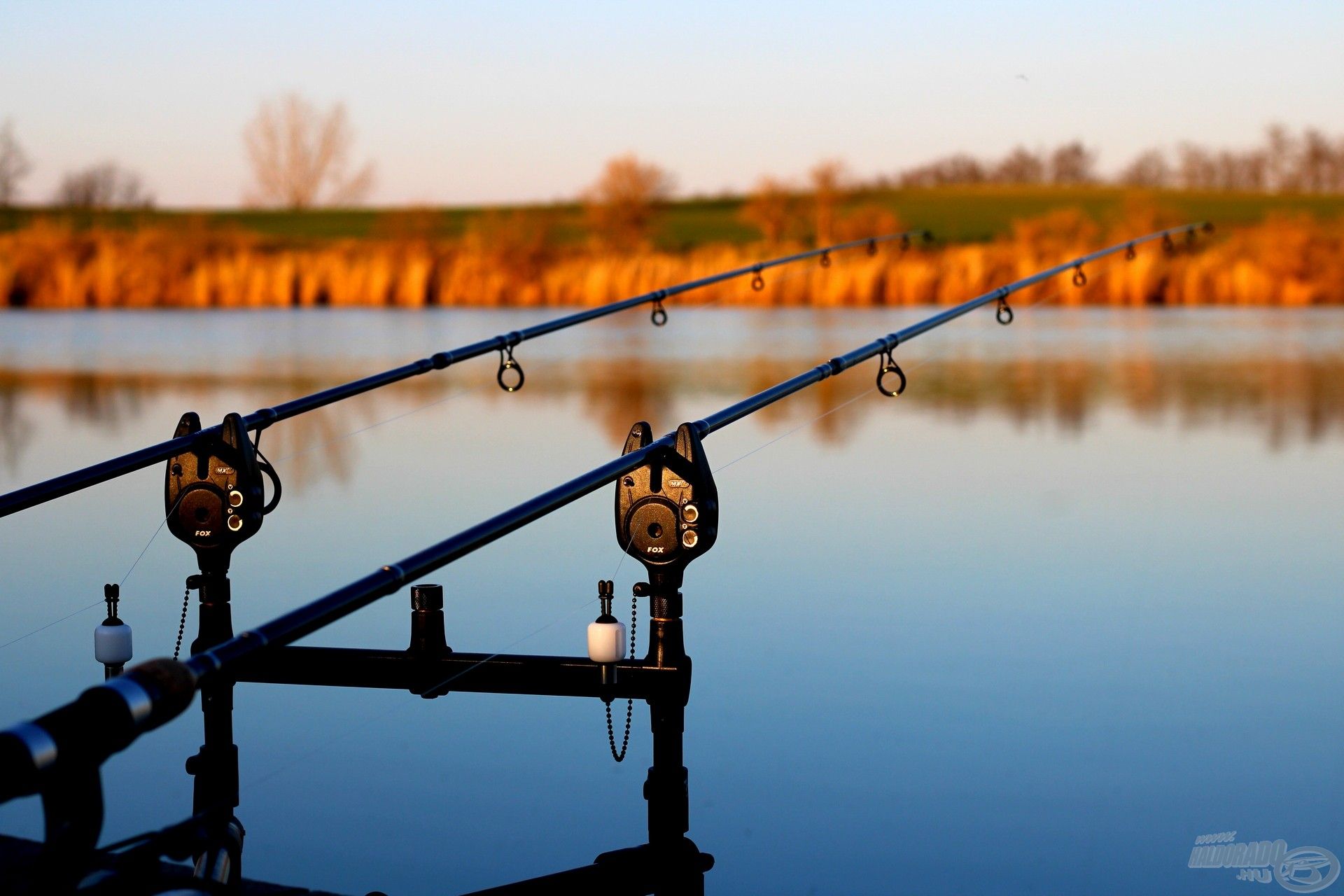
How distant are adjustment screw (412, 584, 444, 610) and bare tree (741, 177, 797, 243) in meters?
34.8

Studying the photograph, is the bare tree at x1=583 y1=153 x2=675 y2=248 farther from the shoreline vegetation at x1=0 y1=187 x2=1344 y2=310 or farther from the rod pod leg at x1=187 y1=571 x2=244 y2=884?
the rod pod leg at x1=187 y1=571 x2=244 y2=884

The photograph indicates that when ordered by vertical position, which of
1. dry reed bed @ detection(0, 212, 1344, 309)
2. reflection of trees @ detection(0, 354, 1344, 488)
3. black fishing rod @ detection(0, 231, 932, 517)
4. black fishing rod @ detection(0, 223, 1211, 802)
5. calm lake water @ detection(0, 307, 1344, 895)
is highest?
dry reed bed @ detection(0, 212, 1344, 309)

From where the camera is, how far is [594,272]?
990 inches

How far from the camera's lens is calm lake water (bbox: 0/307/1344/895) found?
158 inches

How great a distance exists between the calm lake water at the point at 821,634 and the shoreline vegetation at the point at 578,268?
33.6 ft

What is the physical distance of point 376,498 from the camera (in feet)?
31.2

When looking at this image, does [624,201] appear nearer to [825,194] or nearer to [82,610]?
[825,194]

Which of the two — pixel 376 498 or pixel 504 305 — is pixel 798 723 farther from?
pixel 504 305

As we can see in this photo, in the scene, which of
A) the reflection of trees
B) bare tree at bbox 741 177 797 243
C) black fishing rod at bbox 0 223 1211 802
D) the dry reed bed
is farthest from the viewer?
bare tree at bbox 741 177 797 243

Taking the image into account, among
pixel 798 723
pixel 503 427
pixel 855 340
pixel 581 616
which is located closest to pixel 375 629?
pixel 581 616

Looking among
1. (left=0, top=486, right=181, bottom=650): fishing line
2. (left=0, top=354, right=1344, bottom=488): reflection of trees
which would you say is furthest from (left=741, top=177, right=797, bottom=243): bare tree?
(left=0, top=486, right=181, bottom=650): fishing line

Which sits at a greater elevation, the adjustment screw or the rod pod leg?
the adjustment screw

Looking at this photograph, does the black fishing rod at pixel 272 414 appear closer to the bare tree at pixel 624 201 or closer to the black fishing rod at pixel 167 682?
the black fishing rod at pixel 167 682

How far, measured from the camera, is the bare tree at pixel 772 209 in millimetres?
38375
